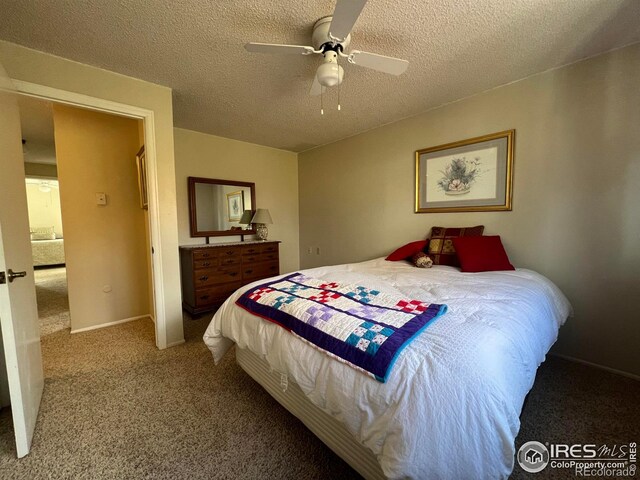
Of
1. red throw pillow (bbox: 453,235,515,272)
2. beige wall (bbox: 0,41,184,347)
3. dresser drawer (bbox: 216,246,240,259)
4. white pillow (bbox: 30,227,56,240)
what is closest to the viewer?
beige wall (bbox: 0,41,184,347)

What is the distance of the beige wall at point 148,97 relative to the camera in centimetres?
180

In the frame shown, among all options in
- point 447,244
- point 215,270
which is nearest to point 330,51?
point 447,244

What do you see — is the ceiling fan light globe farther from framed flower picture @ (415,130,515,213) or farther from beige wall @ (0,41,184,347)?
framed flower picture @ (415,130,515,213)

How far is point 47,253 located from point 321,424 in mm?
8449

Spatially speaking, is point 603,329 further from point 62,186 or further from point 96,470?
point 62,186

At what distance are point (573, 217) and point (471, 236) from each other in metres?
0.72

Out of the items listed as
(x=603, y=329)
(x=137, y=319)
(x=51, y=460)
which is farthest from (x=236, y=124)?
(x=603, y=329)

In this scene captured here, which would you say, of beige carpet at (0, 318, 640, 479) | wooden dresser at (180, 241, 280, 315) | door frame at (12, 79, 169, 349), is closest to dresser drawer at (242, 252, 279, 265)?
wooden dresser at (180, 241, 280, 315)

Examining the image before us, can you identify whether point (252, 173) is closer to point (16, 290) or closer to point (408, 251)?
point (408, 251)

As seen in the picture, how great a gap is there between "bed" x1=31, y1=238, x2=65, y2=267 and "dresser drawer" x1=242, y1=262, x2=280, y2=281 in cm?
592

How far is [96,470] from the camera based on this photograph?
1.24 meters

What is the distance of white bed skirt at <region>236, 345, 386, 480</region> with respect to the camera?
1.08 m

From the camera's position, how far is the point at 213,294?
3.22 meters

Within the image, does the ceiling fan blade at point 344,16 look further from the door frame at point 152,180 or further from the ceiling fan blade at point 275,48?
the door frame at point 152,180
